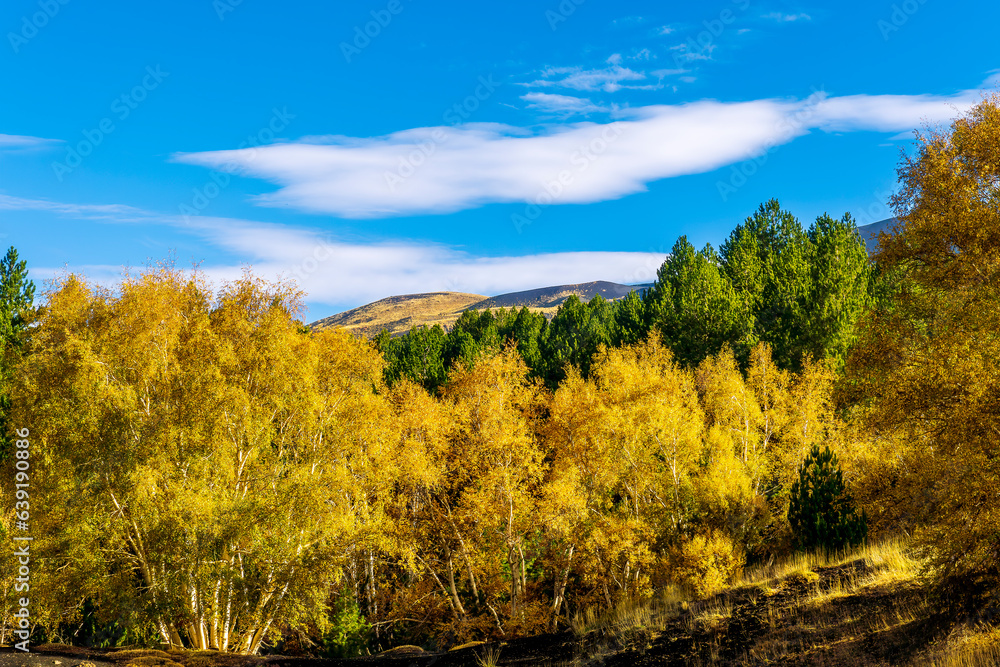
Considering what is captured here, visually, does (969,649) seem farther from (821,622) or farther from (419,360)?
(419,360)

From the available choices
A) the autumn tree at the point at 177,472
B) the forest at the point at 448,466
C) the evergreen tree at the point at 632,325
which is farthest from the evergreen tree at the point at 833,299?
the autumn tree at the point at 177,472

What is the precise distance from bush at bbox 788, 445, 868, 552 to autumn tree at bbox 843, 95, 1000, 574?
721 cm

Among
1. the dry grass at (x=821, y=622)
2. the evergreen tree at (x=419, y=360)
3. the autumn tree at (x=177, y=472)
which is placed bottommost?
the dry grass at (x=821, y=622)

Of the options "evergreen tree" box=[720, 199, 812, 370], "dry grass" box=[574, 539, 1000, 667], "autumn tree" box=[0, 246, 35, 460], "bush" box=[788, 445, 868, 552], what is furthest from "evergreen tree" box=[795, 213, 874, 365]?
"autumn tree" box=[0, 246, 35, 460]

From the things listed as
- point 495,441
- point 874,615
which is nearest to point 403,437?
point 495,441

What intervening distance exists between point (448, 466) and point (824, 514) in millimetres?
15403

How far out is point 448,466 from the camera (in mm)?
29734

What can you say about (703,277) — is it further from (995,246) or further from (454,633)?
(995,246)

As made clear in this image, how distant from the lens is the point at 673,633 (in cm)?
1702

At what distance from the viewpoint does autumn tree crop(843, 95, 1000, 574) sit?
11.5 m

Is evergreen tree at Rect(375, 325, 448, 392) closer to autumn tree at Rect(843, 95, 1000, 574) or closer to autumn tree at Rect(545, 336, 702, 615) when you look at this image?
autumn tree at Rect(545, 336, 702, 615)

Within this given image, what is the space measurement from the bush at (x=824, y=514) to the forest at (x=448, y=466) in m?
0.10

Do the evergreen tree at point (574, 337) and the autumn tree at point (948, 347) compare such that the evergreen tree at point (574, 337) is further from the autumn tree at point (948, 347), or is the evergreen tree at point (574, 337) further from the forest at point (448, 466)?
the autumn tree at point (948, 347)

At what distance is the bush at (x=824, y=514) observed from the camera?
67.9 feet
